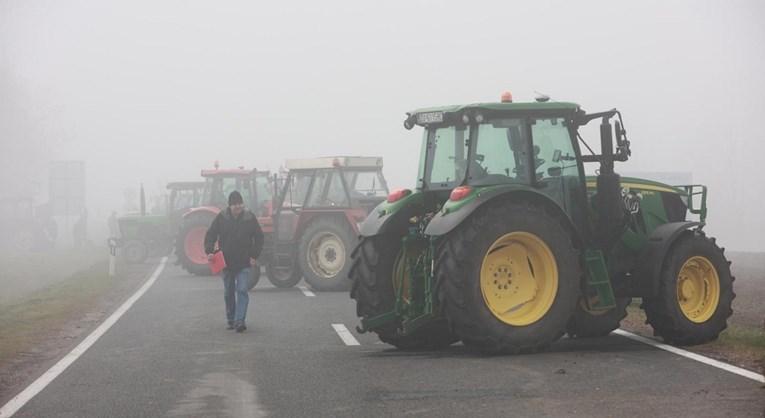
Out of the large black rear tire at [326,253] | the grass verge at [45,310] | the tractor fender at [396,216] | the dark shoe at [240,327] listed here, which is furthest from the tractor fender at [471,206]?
the large black rear tire at [326,253]

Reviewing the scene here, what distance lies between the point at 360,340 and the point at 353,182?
1051 centimetres

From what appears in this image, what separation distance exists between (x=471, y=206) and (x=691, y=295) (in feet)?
9.43

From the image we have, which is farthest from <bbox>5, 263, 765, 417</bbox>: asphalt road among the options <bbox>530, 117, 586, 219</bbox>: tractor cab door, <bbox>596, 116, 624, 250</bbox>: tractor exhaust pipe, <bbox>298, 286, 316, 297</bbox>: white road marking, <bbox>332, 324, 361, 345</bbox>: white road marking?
<bbox>298, 286, 316, 297</bbox>: white road marking

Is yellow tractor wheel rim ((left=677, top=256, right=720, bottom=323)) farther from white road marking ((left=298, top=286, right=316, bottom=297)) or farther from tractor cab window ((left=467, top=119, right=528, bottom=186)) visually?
white road marking ((left=298, top=286, right=316, bottom=297))

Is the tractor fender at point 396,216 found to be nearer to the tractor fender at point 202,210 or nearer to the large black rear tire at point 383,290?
the large black rear tire at point 383,290

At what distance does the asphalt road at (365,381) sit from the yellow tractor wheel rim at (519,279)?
1.56 feet

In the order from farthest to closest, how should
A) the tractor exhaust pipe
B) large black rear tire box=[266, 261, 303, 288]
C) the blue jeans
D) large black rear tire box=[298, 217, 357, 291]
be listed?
large black rear tire box=[266, 261, 303, 288] → large black rear tire box=[298, 217, 357, 291] → the blue jeans → the tractor exhaust pipe

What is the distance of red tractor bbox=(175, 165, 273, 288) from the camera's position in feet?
88.5

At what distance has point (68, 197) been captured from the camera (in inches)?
2199

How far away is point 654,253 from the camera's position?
1101 centimetres

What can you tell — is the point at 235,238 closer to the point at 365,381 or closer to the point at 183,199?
the point at 365,381

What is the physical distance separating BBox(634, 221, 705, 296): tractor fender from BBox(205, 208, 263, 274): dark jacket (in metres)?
5.40

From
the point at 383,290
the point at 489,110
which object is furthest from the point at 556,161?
the point at 383,290

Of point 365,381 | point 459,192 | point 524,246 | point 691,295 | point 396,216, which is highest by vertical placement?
point 459,192
